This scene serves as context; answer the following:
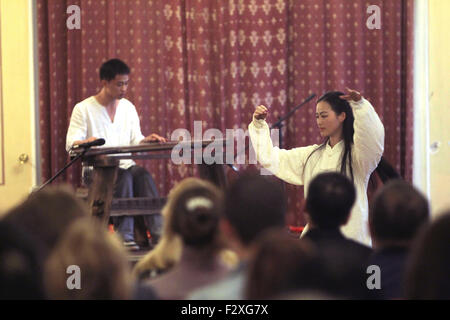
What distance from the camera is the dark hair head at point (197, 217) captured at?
176 centimetres

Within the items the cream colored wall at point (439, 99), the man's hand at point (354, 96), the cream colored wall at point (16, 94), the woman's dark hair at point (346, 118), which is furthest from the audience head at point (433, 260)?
the cream colored wall at point (16, 94)

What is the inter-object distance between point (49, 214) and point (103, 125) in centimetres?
292

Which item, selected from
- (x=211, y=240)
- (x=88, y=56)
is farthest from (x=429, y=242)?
(x=88, y=56)

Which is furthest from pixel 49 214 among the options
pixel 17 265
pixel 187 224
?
pixel 17 265

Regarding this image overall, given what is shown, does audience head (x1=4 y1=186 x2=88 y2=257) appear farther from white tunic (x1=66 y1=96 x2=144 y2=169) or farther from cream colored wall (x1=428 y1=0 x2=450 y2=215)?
cream colored wall (x1=428 y1=0 x2=450 y2=215)

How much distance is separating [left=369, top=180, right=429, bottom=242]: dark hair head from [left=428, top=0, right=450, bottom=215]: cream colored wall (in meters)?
3.42

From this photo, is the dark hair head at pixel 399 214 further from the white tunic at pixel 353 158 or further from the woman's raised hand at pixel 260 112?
the woman's raised hand at pixel 260 112

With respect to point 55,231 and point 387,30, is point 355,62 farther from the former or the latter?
point 55,231

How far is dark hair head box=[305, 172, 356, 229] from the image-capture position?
2.03 meters

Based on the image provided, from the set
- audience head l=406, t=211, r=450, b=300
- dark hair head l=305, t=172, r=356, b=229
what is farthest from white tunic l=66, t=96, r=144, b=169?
audience head l=406, t=211, r=450, b=300

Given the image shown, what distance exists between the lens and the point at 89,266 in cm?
128

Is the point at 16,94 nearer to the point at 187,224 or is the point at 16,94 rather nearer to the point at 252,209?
the point at 187,224

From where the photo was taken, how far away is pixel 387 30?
5332mm
